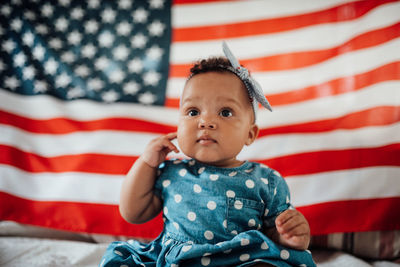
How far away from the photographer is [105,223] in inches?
45.2

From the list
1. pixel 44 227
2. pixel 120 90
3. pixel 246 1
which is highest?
pixel 246 1

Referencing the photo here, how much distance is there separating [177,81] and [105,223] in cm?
72

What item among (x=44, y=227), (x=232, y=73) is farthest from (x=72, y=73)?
(x=232, y=73)

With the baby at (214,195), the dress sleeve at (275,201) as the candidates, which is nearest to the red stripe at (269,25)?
the baby at (214,195)

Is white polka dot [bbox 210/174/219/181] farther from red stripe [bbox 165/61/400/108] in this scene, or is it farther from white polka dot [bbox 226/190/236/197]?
red stripe [bbox 165/61/400/108]

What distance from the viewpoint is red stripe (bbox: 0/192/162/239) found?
3.72 feet

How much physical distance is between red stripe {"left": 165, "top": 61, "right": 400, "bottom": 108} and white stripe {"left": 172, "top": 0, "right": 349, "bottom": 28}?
399mm

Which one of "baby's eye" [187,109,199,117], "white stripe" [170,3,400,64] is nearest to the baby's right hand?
"baby's eye" [187,109,199,117]

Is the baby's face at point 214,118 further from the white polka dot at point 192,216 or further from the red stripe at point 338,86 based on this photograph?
the red stripe at point 338,86

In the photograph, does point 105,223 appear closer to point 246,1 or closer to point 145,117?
point 145,117

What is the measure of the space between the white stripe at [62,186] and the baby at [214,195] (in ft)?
1.25

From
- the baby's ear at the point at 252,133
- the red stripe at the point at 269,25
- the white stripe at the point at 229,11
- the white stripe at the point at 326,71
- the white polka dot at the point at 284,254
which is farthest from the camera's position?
the white stripe at the point at 229,11

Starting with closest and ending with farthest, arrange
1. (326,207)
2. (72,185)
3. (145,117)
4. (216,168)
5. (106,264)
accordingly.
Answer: (106,264) → (216,168) → (326,207) → (72,185) → (145,117)

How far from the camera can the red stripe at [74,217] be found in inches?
44.6
